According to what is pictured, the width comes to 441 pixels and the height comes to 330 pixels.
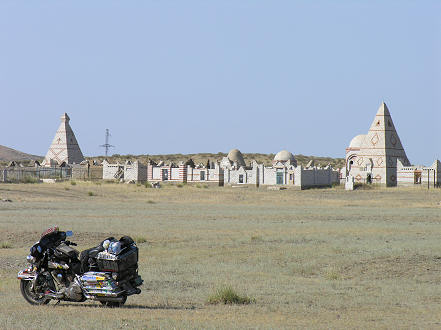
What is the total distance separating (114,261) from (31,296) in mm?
1576

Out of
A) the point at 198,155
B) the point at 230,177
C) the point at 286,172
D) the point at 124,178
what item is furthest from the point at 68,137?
the point at 198,155

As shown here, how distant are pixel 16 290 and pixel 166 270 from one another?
12.3 ft

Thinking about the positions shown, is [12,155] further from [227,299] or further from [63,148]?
[227,299]

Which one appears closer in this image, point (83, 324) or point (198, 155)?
point (83, 324)

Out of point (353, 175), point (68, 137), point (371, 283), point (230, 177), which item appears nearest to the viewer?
point (371, 283)

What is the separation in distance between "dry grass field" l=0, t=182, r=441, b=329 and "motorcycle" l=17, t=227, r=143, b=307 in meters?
0.22

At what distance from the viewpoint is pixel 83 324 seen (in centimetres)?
940

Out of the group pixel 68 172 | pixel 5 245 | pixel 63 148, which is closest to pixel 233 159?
pixel 68 172

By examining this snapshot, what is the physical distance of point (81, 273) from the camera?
10.9m

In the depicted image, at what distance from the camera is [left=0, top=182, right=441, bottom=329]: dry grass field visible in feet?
33.2

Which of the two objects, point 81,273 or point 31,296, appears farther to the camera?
point 31,296

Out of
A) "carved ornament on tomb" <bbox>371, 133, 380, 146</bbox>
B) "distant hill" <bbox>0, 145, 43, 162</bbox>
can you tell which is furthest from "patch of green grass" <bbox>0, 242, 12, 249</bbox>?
"distant hill" <bbox>0, 145, 43, 162</bbox>

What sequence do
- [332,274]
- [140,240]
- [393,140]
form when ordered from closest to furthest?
[332,274] → [140,240] → [393,140]

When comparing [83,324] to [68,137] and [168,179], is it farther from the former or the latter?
[68,137]
